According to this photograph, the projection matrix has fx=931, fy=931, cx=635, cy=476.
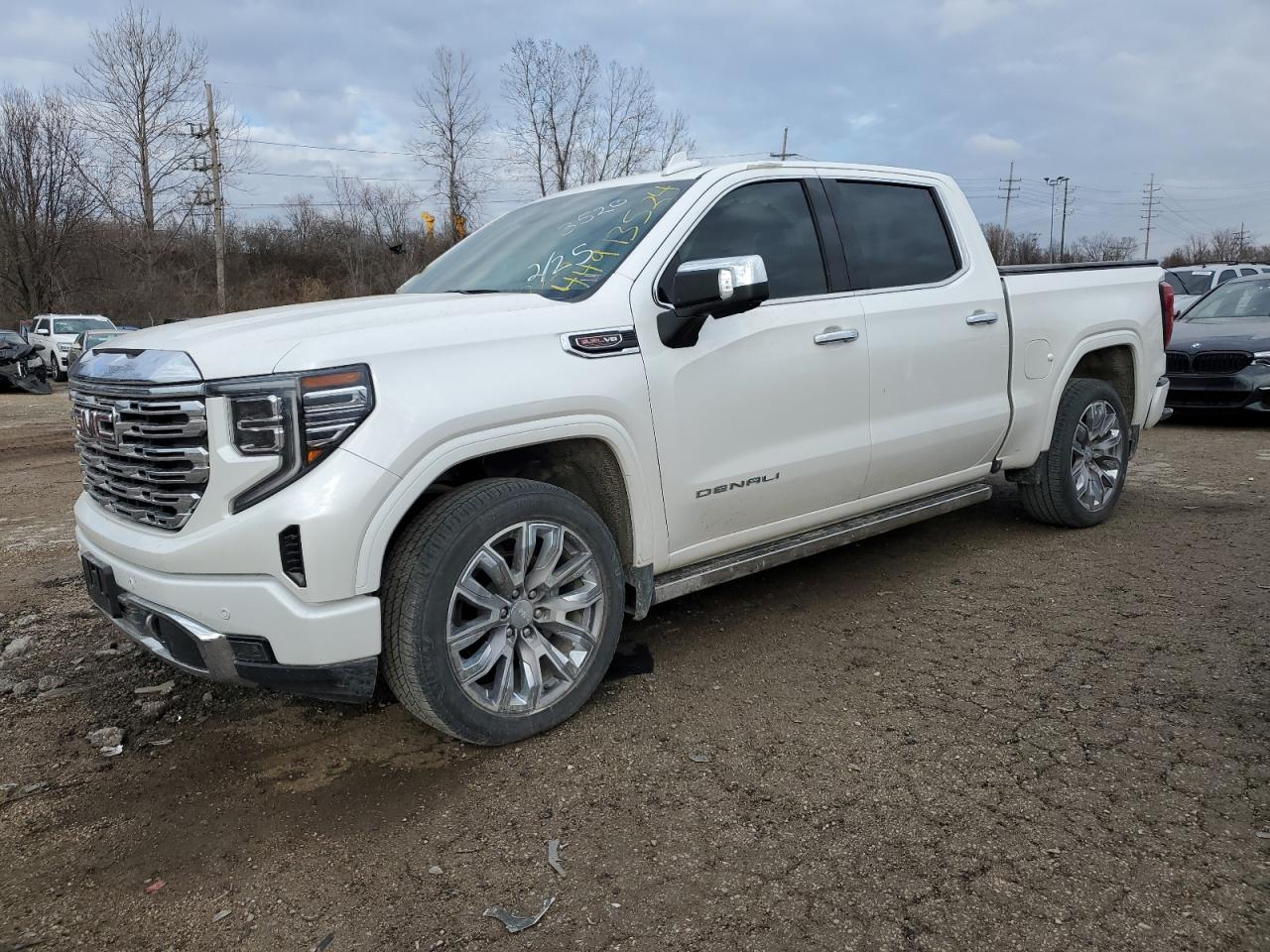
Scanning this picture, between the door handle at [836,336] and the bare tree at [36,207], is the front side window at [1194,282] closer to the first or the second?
the door handle at [836,336]

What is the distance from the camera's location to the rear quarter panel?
4879 millimetres

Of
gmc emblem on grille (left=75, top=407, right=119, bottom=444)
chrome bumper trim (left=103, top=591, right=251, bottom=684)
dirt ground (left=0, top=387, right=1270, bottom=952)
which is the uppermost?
gmc emblem on grille (left=75, top=407, right=119, bottom=444)

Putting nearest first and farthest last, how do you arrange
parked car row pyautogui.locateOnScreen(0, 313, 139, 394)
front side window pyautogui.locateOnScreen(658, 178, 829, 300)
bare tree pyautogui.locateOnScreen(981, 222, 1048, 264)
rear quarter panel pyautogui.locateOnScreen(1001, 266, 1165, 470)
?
front side window pyautogui.locateOnScreen(658, 178, 829, 300) → rear quarter panel pyautogui.locateOnScreen(1001, 266, 1165, 470) → parked car row pyautogui.locateOnScreen(0, 313, 139, 394) → bare tree pyautogui.locateOnScreen(981, 222, 1048, 264)

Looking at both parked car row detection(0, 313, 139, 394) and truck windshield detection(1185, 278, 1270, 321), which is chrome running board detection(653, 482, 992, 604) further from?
parked car row detection(0, 313, 139, 394)

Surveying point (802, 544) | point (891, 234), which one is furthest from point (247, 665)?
point (891, 234)

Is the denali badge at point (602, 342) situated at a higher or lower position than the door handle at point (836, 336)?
higher

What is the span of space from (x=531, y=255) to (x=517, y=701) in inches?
70.8

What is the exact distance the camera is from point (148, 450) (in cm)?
278

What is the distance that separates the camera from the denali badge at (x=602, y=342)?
3.11m

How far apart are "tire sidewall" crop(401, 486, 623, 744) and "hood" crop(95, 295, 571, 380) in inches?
23.2

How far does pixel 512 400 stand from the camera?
293 centimetres

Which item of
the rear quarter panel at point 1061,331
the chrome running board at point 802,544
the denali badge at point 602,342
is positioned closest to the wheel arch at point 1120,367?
the rear quarter panel at point 1061,331

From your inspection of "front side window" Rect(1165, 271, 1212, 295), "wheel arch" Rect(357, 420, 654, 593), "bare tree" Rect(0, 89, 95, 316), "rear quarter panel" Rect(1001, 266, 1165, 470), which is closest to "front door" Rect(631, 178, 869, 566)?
"wheel arch" Rect(357, 420, 654, 593)

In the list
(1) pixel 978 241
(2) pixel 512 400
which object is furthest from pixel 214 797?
(1) pixel 978 241
